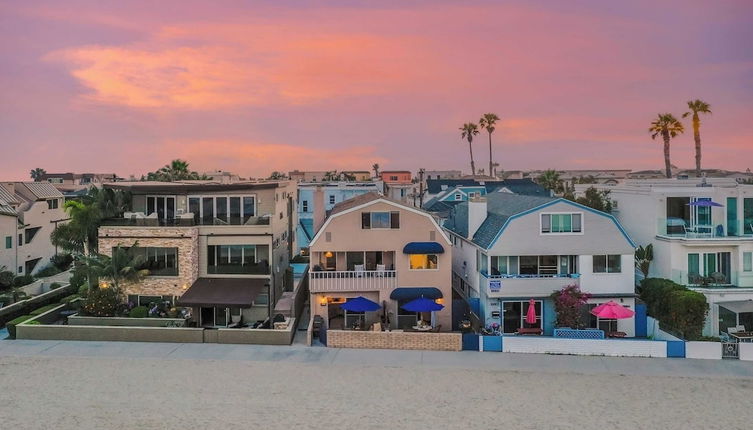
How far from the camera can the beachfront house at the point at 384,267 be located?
30.0 meters

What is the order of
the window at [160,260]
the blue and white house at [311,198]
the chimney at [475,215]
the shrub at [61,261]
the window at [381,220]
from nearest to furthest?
the window at [381,220] → the window at [160,260] → the chimney at [475,215] → the shrub at [61,261] → the blue and white house at [311,198]

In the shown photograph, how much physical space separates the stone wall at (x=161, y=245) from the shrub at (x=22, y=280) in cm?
1647

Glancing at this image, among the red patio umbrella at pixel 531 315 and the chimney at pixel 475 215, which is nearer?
the red patio umbrella at pixel 531 315

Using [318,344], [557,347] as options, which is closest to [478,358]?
[557,347]

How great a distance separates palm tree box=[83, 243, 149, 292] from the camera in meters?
30.2

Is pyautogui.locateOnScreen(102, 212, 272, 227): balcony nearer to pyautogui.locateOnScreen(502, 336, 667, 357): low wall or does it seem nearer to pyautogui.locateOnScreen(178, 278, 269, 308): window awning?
pyautogui.locateOnScreen(178, 278, 269, 308): window awning

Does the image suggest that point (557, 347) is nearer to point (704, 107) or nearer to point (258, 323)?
point (258, 323)

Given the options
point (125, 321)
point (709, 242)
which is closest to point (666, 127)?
point (709, 242)

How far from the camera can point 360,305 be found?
2864 centimetres

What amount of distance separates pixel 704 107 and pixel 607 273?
34033mm

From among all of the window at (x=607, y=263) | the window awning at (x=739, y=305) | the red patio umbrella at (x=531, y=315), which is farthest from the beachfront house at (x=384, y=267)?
the window awning at (x=739, y=305)

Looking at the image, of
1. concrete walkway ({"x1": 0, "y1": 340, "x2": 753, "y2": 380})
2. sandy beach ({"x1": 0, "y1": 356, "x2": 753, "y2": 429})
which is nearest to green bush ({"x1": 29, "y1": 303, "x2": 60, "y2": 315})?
concrete walkway ({"x1": 0, "y1": 340, "x2": 753, "y2": 380})

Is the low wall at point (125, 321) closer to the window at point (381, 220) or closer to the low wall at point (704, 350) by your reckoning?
the window at point (381, 220)

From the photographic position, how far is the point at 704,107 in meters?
54.1
